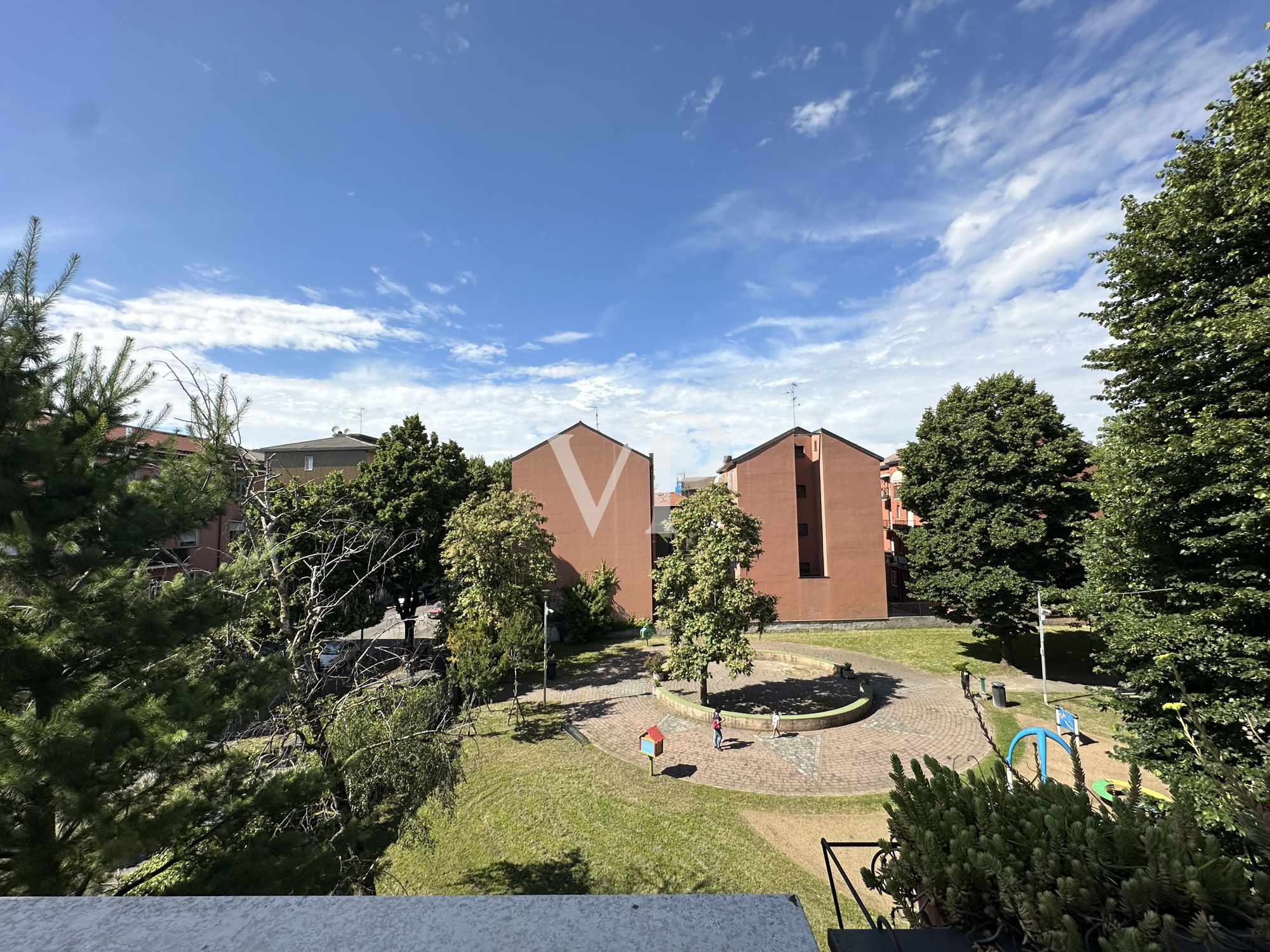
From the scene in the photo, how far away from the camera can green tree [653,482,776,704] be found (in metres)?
17.2

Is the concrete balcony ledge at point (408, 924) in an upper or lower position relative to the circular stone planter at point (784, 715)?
upper

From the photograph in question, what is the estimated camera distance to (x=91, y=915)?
2.30 metres

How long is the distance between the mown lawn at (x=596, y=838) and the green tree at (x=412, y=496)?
11.0 m

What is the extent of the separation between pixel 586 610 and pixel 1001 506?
21.0 m

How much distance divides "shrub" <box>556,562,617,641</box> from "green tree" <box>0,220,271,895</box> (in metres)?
23.2

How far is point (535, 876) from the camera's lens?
10.3m

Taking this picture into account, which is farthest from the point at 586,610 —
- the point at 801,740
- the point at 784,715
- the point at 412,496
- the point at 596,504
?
the point at 801,740

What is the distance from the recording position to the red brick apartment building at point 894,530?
125 feet

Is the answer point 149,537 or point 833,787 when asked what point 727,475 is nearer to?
point 833,787

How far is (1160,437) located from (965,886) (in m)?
10.6

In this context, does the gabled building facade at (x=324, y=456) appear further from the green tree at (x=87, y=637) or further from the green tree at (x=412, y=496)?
the green tree at (x=87, y=637)

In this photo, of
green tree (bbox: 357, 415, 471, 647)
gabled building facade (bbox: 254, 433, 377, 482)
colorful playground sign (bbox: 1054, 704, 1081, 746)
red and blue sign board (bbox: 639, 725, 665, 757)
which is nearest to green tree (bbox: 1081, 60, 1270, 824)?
colorful playground sign (bbox: 1054, 704, 1081, 746)

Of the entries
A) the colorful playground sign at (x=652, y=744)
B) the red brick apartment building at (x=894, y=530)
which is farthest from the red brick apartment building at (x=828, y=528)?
the colorful playground sign at (x=652, y=744)

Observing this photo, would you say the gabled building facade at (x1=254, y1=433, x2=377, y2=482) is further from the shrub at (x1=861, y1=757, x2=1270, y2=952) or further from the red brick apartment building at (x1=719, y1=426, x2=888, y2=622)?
the shrub at (x1=861, y1=757, x2=1270, y2=952)
